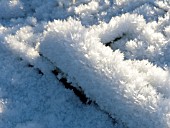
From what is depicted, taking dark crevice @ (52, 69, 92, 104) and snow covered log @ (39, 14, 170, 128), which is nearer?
snow covered log @ (39, 14, 170, 128)

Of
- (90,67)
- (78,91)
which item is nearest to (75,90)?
(78,91)

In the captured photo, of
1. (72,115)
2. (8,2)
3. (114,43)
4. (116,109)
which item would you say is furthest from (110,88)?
(8,2)

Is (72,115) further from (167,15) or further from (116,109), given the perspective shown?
(167,15)

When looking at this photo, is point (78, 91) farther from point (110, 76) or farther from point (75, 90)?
point (110, 76)

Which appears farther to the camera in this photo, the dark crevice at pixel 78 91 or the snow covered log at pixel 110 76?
the dark crevice at pixel 78 91

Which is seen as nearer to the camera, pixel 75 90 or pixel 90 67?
pixel 90 67

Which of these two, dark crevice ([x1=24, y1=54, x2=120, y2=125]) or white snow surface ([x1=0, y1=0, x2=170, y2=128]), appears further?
dark crevice ([x1=24, y1=54, x2=120, y2=125])
